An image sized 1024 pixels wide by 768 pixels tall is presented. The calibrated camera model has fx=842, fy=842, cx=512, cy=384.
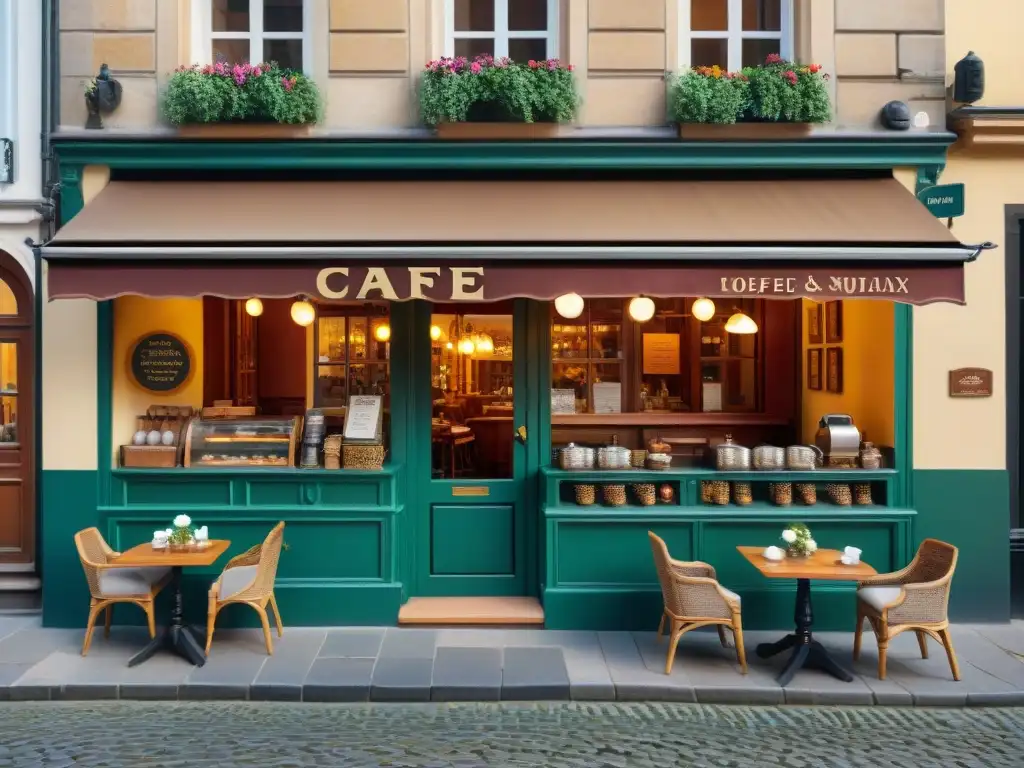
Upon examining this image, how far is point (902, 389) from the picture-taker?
8.04 metres

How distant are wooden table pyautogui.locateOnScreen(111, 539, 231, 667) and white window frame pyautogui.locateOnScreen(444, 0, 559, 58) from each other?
5367 millimetres

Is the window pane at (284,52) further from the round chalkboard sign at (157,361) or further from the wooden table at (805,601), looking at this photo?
the wooden table at (805,601)

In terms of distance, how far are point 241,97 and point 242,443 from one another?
10.8 feet

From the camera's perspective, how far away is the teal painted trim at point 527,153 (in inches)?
313

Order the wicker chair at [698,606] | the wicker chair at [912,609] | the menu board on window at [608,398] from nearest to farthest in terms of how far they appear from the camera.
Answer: the wicker chair at [912,609], the wicker chair at [698,606], the menu board on window at [608,398]

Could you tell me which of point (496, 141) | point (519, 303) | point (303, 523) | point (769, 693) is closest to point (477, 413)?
point (519, 303)

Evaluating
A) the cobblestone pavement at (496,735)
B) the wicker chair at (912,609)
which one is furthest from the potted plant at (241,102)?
the wicker chair at (912,609)

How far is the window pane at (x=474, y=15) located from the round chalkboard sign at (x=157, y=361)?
14.0 ft

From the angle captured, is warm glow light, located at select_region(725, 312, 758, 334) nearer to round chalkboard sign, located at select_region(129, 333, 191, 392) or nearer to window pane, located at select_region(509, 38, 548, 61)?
window pane, located at select_region(509, 38, 548, 61)

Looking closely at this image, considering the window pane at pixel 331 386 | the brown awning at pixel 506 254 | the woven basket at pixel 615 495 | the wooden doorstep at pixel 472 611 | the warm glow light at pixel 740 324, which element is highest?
the brown awning at pixel 506 254

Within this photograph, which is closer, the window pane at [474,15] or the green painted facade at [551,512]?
the green painted facade at [551,512]

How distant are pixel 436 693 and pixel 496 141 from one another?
492 cm

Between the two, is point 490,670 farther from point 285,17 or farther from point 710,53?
point 285,17

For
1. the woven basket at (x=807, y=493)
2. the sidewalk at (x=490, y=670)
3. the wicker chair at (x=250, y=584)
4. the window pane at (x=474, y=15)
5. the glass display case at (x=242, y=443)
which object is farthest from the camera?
the window pane at (x=474, y=15)
